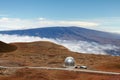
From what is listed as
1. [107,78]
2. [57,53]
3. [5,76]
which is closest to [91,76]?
[107,78]

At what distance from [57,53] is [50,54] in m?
5.88

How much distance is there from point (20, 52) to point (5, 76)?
211ft

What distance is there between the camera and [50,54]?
14500 centimetres

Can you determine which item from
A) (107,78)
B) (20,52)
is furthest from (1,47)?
(107,78)

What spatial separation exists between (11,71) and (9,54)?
4952 cm

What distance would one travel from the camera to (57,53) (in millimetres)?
149875

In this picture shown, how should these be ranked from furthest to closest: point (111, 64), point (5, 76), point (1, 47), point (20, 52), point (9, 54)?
point (20, 52)
point (9, 54)
point (1, 47)
point (111, 64)
point (5, 76)

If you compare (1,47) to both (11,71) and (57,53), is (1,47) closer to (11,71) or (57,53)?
(57,53)

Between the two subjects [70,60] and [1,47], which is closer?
[70,60]

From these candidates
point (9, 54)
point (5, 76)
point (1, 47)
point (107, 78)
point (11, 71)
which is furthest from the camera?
point (9, 54)

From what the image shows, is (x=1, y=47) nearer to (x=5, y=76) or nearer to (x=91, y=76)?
(x=5, y=76)

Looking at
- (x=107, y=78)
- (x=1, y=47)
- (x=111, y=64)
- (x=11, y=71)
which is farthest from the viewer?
(x=1, y=47)

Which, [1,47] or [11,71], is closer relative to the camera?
[11,71]

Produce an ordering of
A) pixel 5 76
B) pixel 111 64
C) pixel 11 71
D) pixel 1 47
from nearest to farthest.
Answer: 1. pixel 5 76
2. pixel 11 71
3. pixel 111 64
4. pixel 1 47
